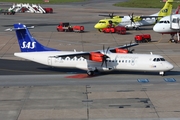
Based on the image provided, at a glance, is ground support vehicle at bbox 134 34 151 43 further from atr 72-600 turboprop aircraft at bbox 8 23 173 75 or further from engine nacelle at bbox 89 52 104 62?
engine nacelle at bbox 89 52 104 62

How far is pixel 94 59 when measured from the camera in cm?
4544

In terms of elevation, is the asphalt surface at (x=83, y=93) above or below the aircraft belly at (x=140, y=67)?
below

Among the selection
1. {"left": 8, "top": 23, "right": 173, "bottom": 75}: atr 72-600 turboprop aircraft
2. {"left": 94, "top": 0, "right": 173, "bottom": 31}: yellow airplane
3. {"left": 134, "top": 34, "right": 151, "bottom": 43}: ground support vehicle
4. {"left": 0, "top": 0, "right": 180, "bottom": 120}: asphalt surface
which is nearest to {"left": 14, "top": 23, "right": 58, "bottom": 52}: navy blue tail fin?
{"left": 8, "top": 23, "right": 173, "bottom": 75}: atr 72-600 turboprop aircraft

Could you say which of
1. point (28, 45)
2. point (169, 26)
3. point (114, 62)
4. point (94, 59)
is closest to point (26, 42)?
point (28, 45)

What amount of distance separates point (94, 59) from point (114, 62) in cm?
207

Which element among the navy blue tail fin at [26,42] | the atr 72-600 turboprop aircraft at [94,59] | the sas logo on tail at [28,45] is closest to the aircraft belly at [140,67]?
the atr 72-600 turboprop aircraft at [94,59]

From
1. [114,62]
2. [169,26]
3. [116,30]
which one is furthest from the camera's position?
[116,30]

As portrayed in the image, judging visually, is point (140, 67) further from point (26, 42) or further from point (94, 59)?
point (26, 42)

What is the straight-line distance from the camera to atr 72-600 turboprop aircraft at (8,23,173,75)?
44.6 metres

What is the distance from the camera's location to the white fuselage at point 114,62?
44406mm

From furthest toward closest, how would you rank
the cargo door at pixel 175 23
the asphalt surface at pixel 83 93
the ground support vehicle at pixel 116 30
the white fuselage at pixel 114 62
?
the ground support vehicle at pixel 116 30
the cargo door at pixel 175 23
the white fuselage at pixel 114 62
the asphalt surface at pixel 83 93

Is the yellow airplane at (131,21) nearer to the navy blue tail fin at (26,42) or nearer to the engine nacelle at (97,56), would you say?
the navy blue tail fin at (26,42)

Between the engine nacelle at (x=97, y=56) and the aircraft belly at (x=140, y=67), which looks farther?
the engine nacelle at (x=97, y=56)

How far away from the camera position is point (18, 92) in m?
39.8
